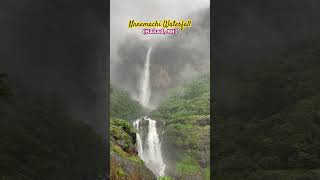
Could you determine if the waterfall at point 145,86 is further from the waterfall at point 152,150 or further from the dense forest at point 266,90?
the dense forest at point 266,90

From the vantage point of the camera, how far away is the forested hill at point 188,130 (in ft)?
59.5

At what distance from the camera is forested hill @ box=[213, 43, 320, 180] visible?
24.0m

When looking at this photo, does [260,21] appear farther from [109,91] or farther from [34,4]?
[109,91]

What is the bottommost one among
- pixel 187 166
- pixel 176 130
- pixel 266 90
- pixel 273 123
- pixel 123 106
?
pixel 187 166

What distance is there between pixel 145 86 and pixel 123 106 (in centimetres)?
101

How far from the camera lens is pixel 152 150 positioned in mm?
18672

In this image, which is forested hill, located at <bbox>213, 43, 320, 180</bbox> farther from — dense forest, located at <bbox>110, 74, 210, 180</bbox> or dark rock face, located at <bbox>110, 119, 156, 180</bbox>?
dark rock face, located at <bbox>110, 119, 156, 180</bbox>

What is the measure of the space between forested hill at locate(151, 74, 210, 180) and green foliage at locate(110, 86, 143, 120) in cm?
71

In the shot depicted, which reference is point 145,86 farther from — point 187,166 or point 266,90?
point 266,90

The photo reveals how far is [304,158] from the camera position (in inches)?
973

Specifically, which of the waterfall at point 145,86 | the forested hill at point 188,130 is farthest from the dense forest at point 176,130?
the waterfall at point 145,86

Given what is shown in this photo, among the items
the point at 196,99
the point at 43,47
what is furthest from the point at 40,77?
the point at 196,99

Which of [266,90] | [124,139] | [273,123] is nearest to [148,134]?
[124,139]

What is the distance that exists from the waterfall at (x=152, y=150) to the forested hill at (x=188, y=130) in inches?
8.8
